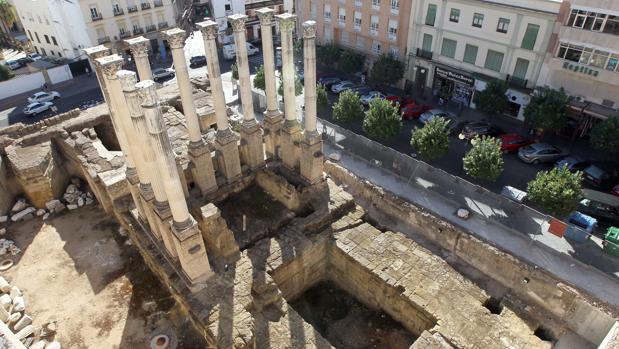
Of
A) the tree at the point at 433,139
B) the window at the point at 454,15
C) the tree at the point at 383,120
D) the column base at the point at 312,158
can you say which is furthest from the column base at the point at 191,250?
the window at the point at 454,15

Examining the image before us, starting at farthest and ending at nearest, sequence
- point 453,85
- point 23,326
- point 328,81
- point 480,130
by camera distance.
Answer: point 328,81 → point 453,85 → point 480,130 → point 23,326

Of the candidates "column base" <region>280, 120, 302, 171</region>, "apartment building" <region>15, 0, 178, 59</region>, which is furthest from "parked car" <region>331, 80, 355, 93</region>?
"apartment building" <region>15, 0, 178, 59</region>

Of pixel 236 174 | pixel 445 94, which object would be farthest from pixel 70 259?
pixel 445 94

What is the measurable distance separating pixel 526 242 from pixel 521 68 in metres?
16.6

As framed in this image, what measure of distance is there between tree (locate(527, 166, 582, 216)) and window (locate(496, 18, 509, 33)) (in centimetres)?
1478

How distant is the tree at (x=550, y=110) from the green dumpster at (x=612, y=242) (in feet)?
36.5

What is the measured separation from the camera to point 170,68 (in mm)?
48281

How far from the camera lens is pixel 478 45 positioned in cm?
3459

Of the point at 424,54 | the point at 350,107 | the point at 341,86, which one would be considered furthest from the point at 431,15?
the point at 350,107

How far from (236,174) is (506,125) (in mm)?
24447

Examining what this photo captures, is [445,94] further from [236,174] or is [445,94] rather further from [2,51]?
[2,51]

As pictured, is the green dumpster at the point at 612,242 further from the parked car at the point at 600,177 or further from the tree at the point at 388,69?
the tree at the point at 388,69

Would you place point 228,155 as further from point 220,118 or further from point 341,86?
point 341,86

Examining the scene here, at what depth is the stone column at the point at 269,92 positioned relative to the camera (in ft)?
67.7
